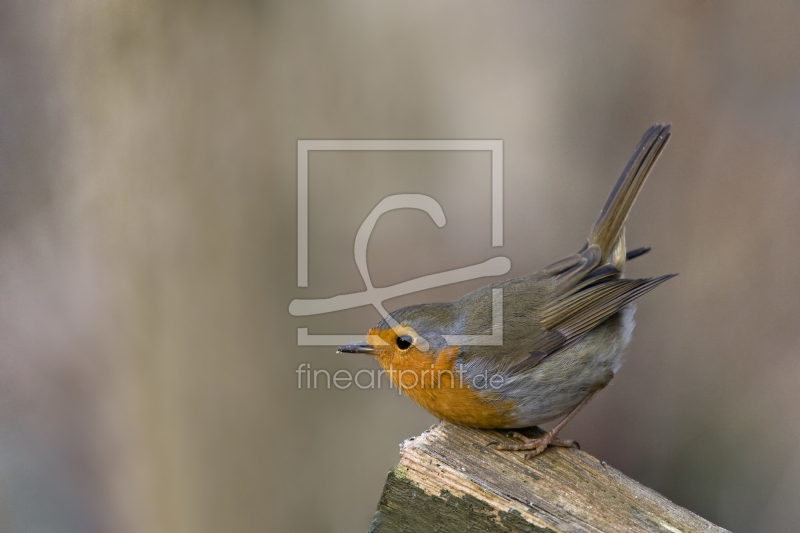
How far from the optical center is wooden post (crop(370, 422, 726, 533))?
186 centimetres

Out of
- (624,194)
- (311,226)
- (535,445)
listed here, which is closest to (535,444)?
(535,445)

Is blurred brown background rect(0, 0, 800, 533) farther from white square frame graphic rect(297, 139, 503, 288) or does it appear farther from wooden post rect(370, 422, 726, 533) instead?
wooden post rect(370, 422, 726, 533)

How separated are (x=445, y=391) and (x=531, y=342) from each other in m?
0.53

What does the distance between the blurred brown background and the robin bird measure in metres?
0.91

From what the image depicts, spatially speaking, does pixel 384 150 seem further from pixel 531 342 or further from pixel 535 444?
pixel 535 444

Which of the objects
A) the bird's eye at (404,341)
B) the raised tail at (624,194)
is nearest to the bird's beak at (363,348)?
the bird's eye at (404,341)

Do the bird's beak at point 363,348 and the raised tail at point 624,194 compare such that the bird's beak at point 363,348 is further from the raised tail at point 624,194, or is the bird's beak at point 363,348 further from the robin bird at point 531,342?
the raised tail at point 624,194

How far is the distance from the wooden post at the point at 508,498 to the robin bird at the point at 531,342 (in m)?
0.26

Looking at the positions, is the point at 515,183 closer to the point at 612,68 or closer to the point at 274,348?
the point at 612,68

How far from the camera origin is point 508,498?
→ 1.90 meters

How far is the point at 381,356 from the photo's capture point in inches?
115

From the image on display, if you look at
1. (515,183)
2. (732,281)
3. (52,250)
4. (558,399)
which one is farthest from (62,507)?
(732,281)

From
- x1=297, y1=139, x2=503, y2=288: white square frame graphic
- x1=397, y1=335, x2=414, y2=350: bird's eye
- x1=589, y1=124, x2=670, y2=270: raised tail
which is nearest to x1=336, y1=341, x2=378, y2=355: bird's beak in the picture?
x1=397, y1=335, x2=414, y2=350: bird's eye

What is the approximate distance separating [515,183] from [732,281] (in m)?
1.45
